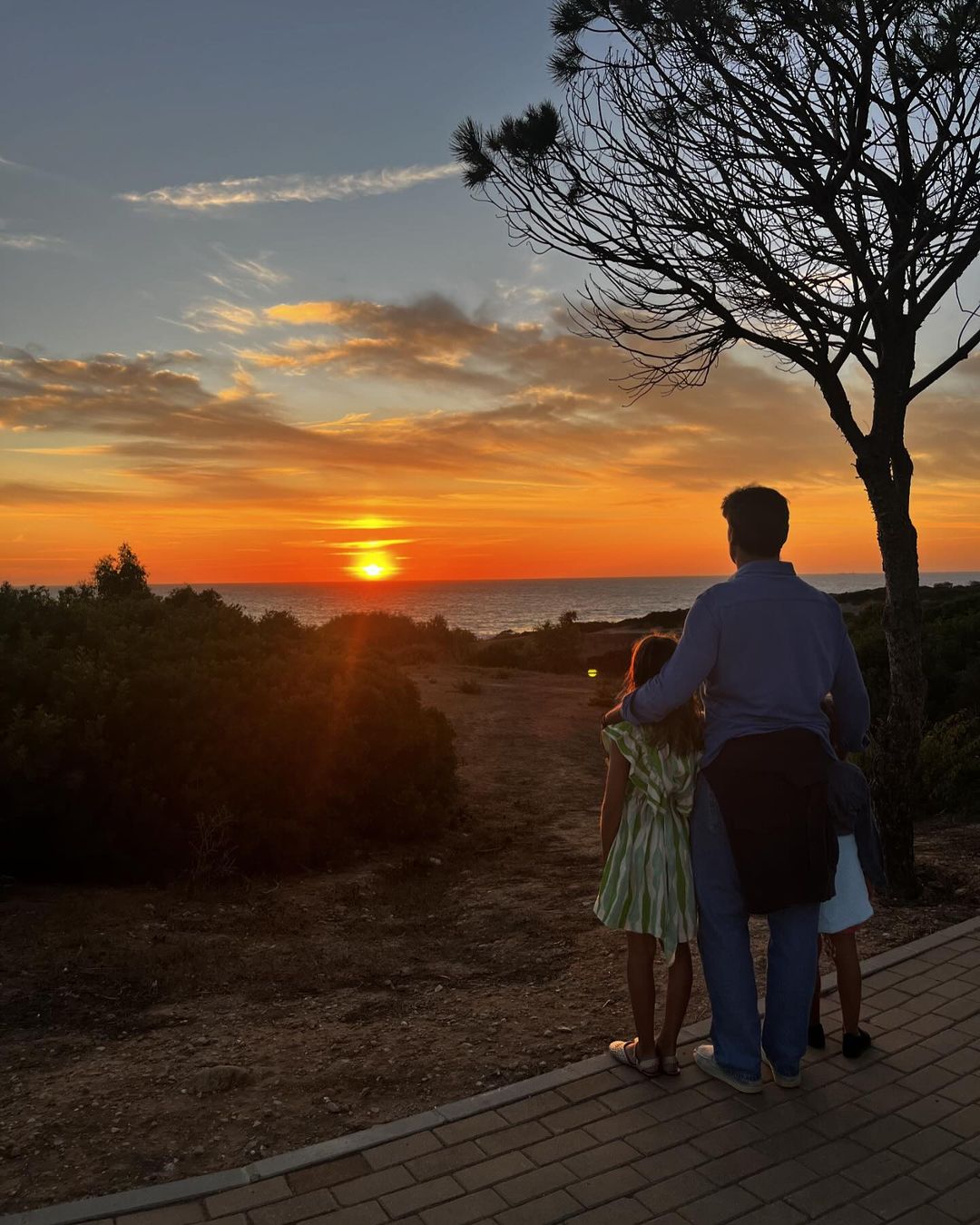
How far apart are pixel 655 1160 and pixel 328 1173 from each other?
1.10m

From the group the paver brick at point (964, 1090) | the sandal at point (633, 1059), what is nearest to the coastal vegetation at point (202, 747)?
the sandal at point (633, 1059)

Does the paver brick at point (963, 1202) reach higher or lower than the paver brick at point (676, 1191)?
lower

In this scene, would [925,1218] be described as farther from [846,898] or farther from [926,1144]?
[846,898]

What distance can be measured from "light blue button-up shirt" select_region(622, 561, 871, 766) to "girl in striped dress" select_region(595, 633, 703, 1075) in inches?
4.9

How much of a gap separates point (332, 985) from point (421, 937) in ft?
3.20

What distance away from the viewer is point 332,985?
5254 mm

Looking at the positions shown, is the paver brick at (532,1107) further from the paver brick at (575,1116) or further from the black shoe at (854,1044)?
the black shoe at (854,1044)

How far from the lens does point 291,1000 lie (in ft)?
16.5

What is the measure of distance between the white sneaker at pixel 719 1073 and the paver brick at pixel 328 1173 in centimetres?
142

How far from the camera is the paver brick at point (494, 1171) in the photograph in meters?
3.16

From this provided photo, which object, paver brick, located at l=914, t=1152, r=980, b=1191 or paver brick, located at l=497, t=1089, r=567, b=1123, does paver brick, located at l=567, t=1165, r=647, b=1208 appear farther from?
paver brick, located at l=914, t=1152, r=980, b=1191

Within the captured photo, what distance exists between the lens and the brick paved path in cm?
301

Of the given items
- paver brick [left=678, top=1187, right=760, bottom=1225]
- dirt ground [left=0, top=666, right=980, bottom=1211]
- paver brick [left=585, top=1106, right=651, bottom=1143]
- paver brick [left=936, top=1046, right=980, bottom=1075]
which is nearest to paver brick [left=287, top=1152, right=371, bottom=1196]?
dirt ground [left=0, top=666, right=980, bottom=1211]

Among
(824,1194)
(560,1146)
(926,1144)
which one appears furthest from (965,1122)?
(560,1146)
